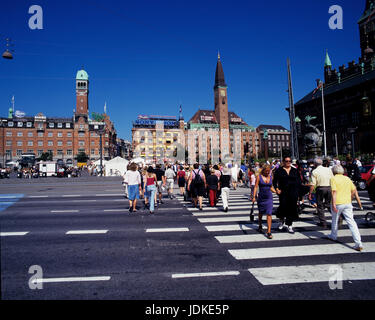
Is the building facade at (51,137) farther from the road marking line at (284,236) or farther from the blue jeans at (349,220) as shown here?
the blue jeans at (349,220)

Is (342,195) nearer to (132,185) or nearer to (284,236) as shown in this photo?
(284,236)

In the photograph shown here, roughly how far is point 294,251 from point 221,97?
120506 millimetres

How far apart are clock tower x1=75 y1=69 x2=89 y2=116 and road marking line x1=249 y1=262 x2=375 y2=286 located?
119716 mm

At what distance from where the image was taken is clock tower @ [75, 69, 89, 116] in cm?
11438

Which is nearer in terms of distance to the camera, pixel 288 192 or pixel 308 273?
pixel 308 273

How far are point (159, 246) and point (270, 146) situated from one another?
528 ft

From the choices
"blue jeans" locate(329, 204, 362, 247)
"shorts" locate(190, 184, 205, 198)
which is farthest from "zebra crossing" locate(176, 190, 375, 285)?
"shorts" locate(190, 184, 205, 198)

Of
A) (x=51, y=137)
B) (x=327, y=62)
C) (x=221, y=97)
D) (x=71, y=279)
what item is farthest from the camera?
(x=221, y=97)

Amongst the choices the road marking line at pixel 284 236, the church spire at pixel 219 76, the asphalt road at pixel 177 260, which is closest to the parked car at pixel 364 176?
the asphalt road at pixel 177 260

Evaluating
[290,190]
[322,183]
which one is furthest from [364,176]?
[290,190]

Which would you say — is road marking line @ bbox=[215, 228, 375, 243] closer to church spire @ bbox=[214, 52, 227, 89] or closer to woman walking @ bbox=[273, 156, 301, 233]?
woman walking @ bbox=[273, 156, 301, 233]

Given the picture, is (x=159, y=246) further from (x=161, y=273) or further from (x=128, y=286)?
(x=128, y=286)

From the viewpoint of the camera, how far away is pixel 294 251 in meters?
5.64
